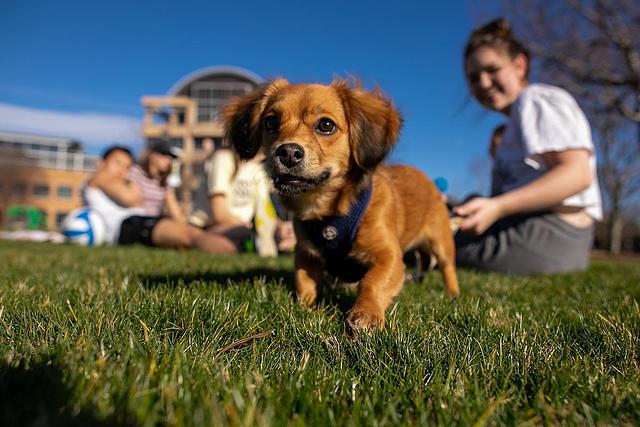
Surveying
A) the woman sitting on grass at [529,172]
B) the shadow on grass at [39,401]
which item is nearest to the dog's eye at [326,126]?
the woman sitting on grass at [529,172]

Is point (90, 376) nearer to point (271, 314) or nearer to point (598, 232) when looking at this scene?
point (271, 314)

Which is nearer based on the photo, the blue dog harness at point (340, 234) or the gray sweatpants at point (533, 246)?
the blue dog harness at point (340, 234)

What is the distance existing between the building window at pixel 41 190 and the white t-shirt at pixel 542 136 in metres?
53.8

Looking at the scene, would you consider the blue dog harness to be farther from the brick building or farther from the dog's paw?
the brick building

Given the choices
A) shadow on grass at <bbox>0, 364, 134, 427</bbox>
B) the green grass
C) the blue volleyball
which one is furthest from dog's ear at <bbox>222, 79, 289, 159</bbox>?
the blue volleyball

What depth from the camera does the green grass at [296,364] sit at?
0.96m

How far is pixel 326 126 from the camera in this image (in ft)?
8.76

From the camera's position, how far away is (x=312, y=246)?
2564 millimetres

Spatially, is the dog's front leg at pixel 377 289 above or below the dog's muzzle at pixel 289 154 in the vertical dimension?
below

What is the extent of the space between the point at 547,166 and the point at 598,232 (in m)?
27.0

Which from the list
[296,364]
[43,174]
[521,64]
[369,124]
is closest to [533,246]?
[521,64]

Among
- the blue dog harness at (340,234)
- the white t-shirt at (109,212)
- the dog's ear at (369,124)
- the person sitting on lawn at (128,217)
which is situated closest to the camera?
the blue dog harness at (340,234)

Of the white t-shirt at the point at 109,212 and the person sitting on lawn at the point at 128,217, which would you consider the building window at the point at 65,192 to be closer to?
the person sitting on lawn at the point at 128,217

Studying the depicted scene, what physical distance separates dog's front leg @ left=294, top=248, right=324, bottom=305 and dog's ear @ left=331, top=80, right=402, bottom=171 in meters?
0.60
